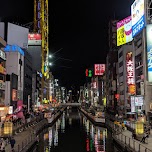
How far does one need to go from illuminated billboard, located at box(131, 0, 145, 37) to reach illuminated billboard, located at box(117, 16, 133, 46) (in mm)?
25930

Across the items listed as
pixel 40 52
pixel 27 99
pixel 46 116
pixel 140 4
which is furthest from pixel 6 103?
pixel 40 52

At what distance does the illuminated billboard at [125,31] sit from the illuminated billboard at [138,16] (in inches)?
1021

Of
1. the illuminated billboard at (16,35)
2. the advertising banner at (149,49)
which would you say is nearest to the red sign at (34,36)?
the illuminated billboard at (16,35)

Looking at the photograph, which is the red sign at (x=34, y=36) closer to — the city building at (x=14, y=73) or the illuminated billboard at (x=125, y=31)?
the city building at (x=14, y=73)

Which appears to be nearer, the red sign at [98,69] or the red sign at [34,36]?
the red sign at [34,36]

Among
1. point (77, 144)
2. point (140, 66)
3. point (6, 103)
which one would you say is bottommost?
point (77, 144)

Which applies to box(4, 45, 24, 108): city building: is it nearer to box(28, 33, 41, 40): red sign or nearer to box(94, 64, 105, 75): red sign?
box(28, 33, 41, 40): red sign

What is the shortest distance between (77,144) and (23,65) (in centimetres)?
6038

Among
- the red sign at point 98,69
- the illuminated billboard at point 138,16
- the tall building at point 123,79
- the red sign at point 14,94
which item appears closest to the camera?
the illuminated billboard at point 138,16

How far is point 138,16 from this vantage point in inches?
2527

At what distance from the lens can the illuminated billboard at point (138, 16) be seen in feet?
203

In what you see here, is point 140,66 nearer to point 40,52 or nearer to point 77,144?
point 77,144

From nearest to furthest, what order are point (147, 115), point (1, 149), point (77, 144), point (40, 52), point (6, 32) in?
point (1, 149) < point (77, 144) < point (147, 115) < point (6, 32) < point (40, 52)

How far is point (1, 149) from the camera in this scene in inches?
1048
